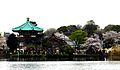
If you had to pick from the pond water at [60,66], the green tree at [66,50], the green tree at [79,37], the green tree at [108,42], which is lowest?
the pond water at [60,66]

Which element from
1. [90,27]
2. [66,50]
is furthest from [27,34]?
[90,27]

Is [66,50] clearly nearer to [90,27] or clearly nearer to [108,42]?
[108,42]

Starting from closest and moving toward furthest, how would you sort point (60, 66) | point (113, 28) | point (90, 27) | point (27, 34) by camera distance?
1. point (60, 66)
2. point (27, 34)
3. point (113, 28)
4. point (90, 27)

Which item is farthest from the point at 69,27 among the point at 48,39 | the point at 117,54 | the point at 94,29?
the point at 117,54

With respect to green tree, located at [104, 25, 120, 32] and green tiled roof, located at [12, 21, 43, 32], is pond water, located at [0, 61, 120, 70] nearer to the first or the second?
green tiled roof, located at [12, 21, 43, 32]

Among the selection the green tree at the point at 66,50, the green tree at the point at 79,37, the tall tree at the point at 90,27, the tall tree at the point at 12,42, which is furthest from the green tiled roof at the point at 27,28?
the tall tree at the point at 90,27

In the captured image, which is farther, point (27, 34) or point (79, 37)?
point (79, 37)

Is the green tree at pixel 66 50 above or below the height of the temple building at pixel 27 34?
below

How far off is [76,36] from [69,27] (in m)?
36.6

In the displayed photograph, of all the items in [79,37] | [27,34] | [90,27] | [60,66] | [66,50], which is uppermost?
[90,27]

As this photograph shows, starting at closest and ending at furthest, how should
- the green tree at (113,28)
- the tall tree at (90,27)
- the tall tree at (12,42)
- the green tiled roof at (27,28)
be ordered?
the tall tree at (12,42)
the green tiled roof at (27,28)
the green tree at (113,28)
the tall tree at (90,27)

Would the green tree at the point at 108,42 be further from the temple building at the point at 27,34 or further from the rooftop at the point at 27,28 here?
the rooftop at the point at 27,28

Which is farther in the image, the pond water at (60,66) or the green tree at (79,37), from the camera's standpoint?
the green tree at (79,37)

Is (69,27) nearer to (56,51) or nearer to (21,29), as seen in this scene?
(21,29)
